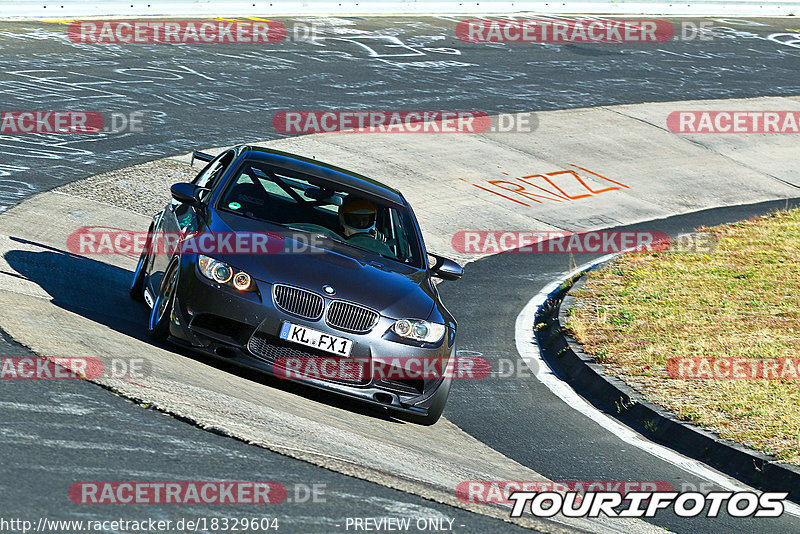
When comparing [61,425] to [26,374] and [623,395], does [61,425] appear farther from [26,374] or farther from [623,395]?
[623,395]

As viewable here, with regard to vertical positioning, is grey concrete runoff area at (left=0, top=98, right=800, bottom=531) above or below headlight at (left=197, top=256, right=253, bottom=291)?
below

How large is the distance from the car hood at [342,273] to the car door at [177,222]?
31 centimetres

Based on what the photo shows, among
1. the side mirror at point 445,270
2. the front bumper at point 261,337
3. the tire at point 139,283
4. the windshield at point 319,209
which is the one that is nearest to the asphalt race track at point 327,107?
the front bumper at point 261,337

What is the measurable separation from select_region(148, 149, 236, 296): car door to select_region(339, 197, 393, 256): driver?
3.47 feet

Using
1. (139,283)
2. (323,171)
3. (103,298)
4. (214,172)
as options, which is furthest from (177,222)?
(323,171)

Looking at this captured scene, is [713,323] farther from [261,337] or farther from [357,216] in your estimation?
[261,337]

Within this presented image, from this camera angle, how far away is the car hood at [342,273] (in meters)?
7.48

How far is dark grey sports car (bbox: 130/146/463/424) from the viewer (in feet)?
24.1

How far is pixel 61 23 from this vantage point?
22.2 metres

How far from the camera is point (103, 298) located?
30.4ft

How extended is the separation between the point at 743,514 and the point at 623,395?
2338 millimetres

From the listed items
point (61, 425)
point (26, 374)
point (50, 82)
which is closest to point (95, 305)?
point (26, 374)

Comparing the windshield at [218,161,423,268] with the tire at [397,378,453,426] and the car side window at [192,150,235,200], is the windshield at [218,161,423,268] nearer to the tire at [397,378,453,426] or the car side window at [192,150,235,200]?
the car side window at [192,150,235,200]

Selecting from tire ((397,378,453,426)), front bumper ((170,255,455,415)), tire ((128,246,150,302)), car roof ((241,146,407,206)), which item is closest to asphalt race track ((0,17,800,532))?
tire ((397,378,453,426))
